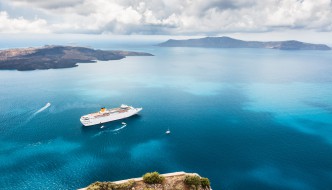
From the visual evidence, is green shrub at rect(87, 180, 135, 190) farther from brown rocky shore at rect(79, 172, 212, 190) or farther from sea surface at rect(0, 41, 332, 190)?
sea surface at rect(0, 41, 332, 190)

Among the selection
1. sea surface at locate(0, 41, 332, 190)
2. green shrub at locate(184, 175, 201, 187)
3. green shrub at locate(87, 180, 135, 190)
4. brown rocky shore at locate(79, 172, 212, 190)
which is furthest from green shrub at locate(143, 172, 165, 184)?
sea surface at locate(0, 41, 332, 190)

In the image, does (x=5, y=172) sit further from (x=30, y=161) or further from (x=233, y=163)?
(x=233, y=163)

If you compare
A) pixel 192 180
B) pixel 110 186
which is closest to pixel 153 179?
pixel 192 180

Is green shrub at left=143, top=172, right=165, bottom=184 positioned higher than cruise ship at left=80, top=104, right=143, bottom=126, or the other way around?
green shrub at left=143, top=172, right=165, bottom=184

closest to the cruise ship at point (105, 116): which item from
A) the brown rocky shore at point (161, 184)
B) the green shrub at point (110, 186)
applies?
the brown rocky shore at point (161, 184)

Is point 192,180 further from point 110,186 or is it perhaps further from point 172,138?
point 172,138

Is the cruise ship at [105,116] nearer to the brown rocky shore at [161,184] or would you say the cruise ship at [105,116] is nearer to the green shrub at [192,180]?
the brown rocky shore at [161,184]
